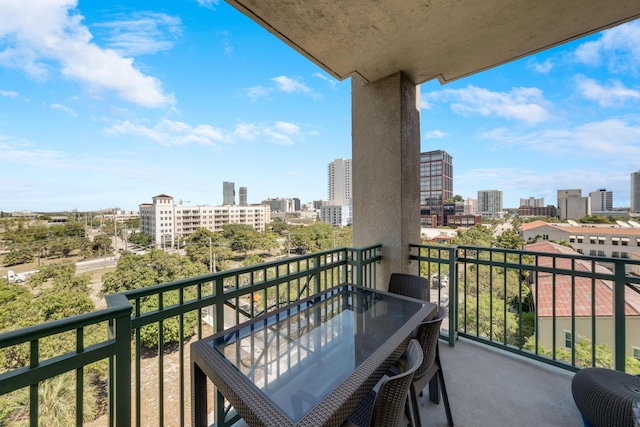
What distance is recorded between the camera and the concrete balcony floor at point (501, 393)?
1.69 m

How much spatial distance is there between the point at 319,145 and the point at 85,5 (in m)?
15.0

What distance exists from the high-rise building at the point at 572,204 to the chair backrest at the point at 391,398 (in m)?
8.48

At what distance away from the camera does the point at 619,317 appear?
75.7 inches

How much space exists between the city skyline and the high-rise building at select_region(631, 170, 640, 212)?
154 mm

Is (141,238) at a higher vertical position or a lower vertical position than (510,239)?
lower

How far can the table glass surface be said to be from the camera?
0.97 metres

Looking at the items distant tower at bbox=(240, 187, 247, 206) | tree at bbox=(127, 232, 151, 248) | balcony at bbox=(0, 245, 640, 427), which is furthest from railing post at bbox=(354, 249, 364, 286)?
distant tower at bbox=(240, 187, 247, 206)

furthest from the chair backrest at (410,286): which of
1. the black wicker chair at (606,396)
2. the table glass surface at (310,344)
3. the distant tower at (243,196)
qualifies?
the distant tower at (243,196)

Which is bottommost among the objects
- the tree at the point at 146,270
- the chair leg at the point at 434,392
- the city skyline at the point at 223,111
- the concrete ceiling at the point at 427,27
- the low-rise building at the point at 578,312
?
the tree at the point at 146,270

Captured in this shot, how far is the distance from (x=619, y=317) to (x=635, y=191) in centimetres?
583

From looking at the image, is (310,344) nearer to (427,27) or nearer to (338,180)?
(427,27)

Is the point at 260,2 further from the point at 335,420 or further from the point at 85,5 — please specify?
the point at 85,5

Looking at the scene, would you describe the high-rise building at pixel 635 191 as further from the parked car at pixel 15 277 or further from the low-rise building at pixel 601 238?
the parked car at pixel 15 277

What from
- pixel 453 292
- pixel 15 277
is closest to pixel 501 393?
pixel 453 292
